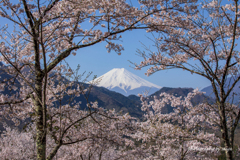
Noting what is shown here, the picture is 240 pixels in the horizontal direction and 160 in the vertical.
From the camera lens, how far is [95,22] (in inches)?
223

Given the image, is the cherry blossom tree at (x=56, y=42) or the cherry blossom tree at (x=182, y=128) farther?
the cherry blossom tree at (x=182, y=128)

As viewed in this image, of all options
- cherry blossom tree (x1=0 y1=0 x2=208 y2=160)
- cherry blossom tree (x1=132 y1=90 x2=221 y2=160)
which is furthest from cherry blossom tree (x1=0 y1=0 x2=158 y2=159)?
Result: cherry blossom tree (x1=132 y1=90 x2=221 y2=160)

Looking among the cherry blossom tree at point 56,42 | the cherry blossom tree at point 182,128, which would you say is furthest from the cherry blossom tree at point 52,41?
the cherry blossom tree at point 182,128

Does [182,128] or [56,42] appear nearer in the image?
[56,42]

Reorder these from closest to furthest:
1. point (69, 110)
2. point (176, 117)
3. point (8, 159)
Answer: point (69, 110)
point (176, 117)
point (8, 159)

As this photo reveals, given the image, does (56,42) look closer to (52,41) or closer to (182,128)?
(52,41)

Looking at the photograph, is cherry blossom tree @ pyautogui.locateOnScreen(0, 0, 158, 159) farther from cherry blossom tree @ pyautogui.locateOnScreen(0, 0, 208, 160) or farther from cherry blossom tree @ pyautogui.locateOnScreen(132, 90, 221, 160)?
cherry blossom tree @ pyautogui.locateOnScreen(132, 90, 221, 160)

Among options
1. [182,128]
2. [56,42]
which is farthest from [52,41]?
[182,128]

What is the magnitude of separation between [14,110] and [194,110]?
7.15 meters

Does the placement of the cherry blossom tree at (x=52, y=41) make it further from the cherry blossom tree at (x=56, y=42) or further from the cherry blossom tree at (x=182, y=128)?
the cherry blossom tree at (x=182, y=128)

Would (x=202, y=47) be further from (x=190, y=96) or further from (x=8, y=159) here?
(x=8, y=159)

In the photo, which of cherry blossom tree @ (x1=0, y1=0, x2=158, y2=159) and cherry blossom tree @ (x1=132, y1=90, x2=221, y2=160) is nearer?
cherry blossom tree @ (x1=0, y1=0, x2=158, y2=159)

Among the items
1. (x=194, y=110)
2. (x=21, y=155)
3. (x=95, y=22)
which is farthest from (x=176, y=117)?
(x=21, y=155)

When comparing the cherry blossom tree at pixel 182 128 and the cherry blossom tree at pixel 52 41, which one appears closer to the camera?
the cherry blossom tree at pixel 52 41
